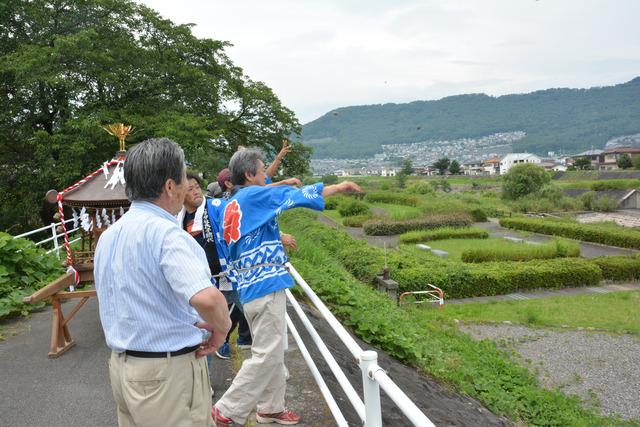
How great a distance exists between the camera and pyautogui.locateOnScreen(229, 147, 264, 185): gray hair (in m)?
3.34

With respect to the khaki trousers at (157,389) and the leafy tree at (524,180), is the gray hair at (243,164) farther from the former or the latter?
the leafy tree at (524,180)

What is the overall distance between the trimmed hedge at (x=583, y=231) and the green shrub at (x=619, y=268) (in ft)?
19.9

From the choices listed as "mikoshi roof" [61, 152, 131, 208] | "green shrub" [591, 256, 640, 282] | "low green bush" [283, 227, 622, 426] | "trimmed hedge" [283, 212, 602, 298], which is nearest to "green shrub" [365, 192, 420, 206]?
"green shrub" [591, 256, 640, 282]

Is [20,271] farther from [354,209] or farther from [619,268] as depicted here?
[354,209]

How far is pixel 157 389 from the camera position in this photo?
190cm

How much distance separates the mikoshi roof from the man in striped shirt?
3.53m

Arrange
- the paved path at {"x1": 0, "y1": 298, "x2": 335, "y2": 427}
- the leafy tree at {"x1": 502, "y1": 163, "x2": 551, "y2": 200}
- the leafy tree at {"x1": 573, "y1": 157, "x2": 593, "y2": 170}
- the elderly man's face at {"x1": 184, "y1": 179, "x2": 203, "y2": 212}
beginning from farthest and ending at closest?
1. the leafy tree at {"x1": 573, "y1": 157, "x2": 593, "y2": 170}
2. the leafy tree at {"x1": 502, "y1": 163, "x2": 551, "y2": 200}
3. the elderly man's face at {"x1": 184, "y1": 179, "x2": 203, "y2": 212}
4. the paved path at {"x1": 0, "y1": 298, "x2": 335, "y2": 427}

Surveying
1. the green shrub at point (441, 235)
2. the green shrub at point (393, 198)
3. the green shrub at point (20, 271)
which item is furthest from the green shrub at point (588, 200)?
the green shrub at point (20, 271)

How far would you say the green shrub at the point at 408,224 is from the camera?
33812mm

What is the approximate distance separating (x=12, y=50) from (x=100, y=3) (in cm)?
361

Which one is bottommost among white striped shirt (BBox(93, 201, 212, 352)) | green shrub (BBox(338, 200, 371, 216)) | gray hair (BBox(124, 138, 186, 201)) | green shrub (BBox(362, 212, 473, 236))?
green shrub (BBox(362, 212, 473, 236))

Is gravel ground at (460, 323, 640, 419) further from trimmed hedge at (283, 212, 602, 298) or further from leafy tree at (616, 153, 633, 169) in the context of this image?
leafy tree at (616, 153, 633, 169)

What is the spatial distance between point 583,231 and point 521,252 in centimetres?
844

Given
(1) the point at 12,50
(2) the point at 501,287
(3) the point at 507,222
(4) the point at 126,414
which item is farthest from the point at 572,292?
(1) the point at 12,50
